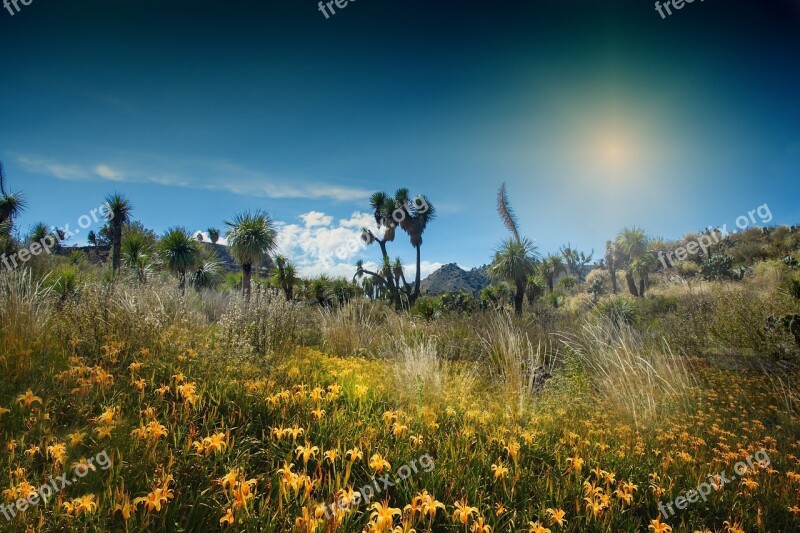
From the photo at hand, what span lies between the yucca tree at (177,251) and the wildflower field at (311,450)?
611 inches

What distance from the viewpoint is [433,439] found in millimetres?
2986

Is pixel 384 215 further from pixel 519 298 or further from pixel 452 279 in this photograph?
pixel 452 279

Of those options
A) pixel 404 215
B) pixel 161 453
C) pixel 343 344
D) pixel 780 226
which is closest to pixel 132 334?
pixel 161 453

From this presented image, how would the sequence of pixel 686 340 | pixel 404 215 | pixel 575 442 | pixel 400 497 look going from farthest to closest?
pixel 404 215, pixel 686 340, pixel 575 442, pixel 400 497

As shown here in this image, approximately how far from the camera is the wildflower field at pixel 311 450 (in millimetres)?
1901

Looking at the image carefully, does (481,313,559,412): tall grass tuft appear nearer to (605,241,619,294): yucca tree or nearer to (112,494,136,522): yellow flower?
(112,494,136,522): yellow flower

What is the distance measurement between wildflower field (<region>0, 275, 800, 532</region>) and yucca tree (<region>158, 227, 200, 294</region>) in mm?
15511

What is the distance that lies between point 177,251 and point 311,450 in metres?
20.4

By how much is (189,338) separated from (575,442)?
4.45 m

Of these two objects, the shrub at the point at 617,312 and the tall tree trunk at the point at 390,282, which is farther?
the tall tree trunk at the point at 390,282

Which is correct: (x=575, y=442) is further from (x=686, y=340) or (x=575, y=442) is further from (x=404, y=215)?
(x=404, y=215)

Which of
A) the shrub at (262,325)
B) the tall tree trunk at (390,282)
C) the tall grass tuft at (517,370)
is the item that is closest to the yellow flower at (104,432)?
the shrub at (262,325)

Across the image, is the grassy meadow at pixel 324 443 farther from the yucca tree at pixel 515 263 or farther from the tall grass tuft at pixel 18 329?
the yucca tree at pixel 515 263

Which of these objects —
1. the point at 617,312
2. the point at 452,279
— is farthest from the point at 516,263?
Answer: the point at 452,279
